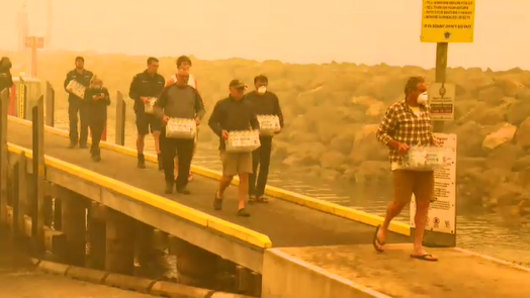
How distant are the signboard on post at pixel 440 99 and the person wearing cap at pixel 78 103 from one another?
8.10 meters

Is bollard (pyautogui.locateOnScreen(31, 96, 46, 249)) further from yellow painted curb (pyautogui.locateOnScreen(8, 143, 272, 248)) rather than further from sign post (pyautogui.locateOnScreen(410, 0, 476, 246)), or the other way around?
sign post (pyautogui.locateOnScreen(410, 0, 476, 246))

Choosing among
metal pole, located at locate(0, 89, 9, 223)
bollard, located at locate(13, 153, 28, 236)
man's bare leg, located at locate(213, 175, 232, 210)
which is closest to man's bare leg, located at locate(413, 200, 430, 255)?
man's bare leg, located at locate(213, 175, 232, 210)

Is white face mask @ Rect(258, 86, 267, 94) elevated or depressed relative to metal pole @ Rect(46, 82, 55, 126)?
elevated

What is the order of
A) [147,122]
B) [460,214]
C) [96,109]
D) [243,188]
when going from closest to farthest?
[243,188] < [147,122] < [96,109] < [460,214]

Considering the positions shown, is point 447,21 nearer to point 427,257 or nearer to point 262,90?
point 427,257

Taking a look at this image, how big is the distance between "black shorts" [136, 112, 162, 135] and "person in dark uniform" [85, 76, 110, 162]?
1662mm

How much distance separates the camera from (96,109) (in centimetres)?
1652

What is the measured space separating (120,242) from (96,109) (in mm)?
3280

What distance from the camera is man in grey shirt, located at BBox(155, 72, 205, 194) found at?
1260 cm

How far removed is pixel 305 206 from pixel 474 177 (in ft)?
65.6

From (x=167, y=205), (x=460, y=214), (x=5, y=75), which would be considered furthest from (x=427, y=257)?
(x=460, y=214)

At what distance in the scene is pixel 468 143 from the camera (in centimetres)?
3659

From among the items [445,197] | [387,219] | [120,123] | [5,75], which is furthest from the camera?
[120,123]

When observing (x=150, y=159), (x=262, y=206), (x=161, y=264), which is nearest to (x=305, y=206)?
(x=262, y=206)
